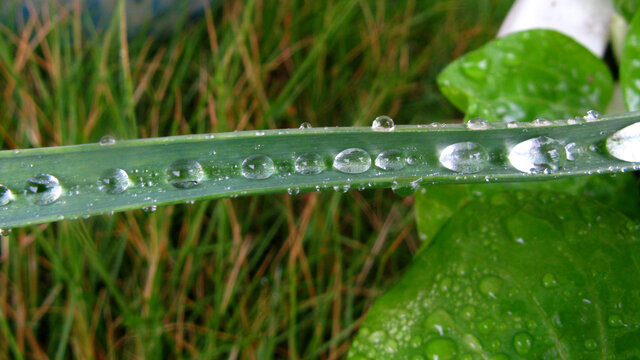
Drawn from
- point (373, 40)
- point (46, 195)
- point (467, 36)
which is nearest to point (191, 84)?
point (373, 40)

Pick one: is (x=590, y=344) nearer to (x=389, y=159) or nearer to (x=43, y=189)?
(x=389, y=159)

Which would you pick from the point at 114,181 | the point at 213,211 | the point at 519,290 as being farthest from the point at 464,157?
the point at 213,211

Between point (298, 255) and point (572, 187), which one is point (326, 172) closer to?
point (572, 187)

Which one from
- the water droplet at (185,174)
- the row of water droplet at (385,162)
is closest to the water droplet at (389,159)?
the row of water droplet at (385,162)

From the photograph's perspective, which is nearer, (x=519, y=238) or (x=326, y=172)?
(x=326, y=172)

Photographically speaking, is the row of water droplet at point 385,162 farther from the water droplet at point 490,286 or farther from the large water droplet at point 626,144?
the water droplet at point 490,286

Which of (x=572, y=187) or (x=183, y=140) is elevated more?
(x=183, y=140)

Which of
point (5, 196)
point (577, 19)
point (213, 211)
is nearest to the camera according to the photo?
point (5, 196)
